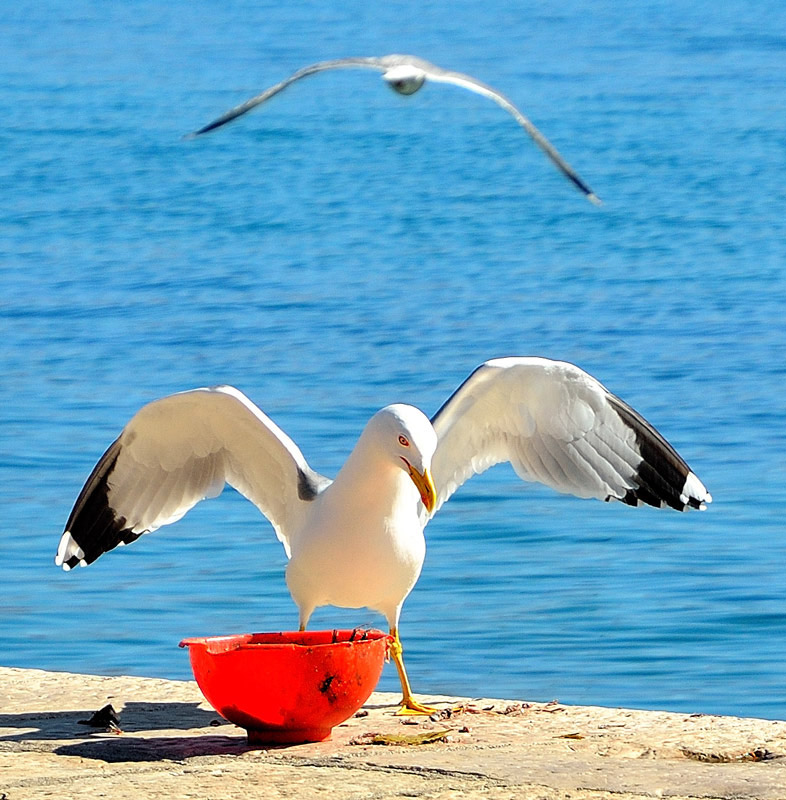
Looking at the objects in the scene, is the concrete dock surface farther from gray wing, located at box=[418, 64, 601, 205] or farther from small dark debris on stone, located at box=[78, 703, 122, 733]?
gray wing, located at box=[418, 64, 601, 205]

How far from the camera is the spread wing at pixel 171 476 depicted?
5746mm

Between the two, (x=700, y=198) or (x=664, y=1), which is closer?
(x=700, y=198)

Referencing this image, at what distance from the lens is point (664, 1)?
5088cm

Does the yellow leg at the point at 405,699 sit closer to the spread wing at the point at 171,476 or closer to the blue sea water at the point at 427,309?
the spread wing at the point at 171,476

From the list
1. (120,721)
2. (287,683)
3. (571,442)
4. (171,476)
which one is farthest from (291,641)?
(571,442)

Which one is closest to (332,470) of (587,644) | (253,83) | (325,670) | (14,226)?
(587,644)

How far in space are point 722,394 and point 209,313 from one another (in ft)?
16.3

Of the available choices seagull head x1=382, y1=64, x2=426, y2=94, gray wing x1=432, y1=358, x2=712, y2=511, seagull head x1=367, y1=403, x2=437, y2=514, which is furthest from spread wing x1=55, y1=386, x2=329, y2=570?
seagull head x1=382, y1=64, x2=426, y2=94

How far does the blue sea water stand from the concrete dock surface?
131 centimetres

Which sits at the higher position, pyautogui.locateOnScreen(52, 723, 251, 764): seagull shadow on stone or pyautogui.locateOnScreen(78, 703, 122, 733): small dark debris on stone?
pyautogui.locateOnScreen(52, 723, 251, 764): seagull shadow on stone

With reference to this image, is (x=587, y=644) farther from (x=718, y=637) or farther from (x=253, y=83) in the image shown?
(x=253, y=83)

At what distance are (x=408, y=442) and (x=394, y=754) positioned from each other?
82 centimetres

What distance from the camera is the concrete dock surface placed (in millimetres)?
4309

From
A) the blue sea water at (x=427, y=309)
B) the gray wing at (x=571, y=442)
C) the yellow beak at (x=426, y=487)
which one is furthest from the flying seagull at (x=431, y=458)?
the blue sea water at (x=427, y=309)
